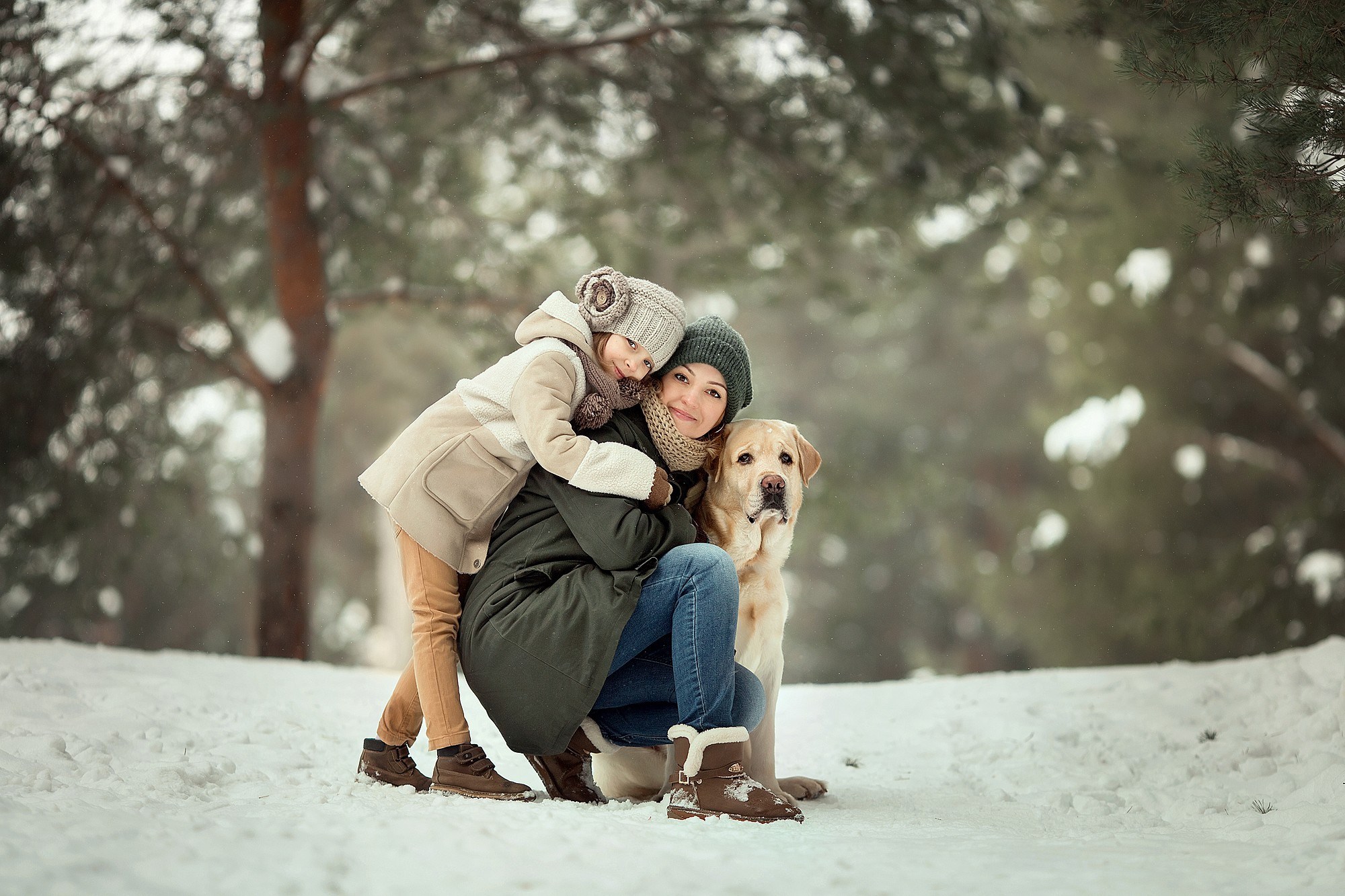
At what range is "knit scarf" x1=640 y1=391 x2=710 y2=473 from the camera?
125 inches

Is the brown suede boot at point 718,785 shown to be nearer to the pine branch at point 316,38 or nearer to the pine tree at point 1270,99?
the pine tree at point 1270,99

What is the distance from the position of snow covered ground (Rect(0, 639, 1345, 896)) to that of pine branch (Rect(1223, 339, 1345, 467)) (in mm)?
6231

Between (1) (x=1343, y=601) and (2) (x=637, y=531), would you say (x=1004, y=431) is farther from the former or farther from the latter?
(2) (x=637, y=531)

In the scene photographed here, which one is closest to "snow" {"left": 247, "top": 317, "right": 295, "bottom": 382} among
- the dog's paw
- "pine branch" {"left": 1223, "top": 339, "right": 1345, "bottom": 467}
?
the dog's paw

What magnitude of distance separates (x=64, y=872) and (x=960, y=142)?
6644 mm

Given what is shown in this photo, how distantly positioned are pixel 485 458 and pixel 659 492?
50 centimetres

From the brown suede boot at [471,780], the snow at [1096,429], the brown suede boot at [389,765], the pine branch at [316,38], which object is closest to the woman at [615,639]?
the brown suede boot at [471,780]

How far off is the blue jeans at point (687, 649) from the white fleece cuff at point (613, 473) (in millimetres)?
205

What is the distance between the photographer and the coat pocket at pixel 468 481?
2990 millimetres

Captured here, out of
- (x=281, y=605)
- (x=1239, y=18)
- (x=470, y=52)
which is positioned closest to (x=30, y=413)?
(x=281, y=605)

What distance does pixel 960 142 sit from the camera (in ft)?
23.7

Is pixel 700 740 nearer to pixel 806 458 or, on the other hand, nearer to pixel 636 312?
pixel 806 458

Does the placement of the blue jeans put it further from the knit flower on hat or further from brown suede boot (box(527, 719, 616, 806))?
the knit flower on hat

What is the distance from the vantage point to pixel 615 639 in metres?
2.83
